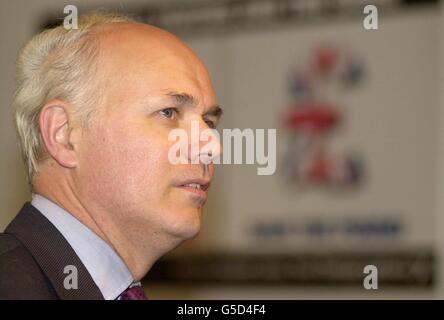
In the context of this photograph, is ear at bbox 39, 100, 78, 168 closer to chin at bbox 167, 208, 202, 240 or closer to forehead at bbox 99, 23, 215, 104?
forehead at bbox 99, 23, 215, 104

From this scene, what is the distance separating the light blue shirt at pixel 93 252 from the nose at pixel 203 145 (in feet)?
0.73

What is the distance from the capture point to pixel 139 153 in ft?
4.95

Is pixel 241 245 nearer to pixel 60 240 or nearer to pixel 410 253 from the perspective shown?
pixel 410 253

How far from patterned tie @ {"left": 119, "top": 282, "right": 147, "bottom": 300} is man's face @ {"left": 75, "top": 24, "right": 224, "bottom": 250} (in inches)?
3.5

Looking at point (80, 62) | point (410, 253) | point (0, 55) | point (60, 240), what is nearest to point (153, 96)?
point (80, 62)

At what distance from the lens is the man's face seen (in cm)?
150

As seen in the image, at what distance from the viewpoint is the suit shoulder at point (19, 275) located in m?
1.23

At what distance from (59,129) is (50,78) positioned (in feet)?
0.31

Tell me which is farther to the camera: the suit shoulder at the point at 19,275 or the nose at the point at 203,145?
the nose at the point at 203,145

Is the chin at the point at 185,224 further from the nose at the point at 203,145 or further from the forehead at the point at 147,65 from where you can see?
the forehead at the point at 147,65

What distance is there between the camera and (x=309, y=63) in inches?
129

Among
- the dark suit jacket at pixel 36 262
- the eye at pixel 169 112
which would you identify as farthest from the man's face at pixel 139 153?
the dark suit jacket at pixel 36 262

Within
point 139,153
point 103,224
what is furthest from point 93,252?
point 139,153

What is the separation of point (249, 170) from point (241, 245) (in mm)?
297
